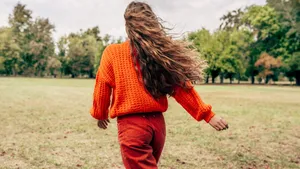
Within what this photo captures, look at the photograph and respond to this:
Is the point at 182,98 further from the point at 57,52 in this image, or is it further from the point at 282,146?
the point at 57,52

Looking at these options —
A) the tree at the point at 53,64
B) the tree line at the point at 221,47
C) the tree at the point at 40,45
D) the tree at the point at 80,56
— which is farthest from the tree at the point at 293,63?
the tree at the point at 40,45

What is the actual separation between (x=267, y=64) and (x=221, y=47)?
9.45 metres

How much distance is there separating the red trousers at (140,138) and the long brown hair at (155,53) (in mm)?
245

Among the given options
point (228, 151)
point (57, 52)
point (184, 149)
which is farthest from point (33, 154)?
point (57, 52)

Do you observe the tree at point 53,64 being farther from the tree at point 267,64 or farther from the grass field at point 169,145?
the grass field at point 169,145

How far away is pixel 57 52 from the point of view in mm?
90375

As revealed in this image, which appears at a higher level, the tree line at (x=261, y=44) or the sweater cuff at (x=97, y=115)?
the tree line at (x=261, y=44)

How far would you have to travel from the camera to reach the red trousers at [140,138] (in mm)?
2820

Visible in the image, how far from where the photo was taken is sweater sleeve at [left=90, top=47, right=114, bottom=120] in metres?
3.02

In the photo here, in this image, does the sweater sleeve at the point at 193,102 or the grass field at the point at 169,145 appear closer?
the sweater sleeve at the point at 193,102

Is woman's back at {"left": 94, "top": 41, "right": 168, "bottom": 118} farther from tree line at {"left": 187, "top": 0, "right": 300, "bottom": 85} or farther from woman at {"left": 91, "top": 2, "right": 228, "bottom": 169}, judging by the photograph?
tree line at {"left": 187, "top": 0, "right": 300, "bottom": 85}

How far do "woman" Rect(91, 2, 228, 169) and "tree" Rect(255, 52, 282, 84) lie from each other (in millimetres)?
57961

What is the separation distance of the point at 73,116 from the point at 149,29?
9.88 meters

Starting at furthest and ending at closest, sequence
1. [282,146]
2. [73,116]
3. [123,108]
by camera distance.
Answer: [73,116], [282,146], [123,108]
